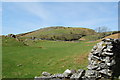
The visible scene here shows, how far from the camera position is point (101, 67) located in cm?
1328

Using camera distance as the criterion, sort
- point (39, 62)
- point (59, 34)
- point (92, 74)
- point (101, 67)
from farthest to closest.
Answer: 1. point (59, 34)
2. point (39, 62)
3. point (101, 67)
4. point (92, 74)

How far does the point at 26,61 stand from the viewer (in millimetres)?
26766

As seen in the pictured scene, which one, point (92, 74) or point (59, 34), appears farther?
point (59, 34)

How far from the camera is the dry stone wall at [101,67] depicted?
12.7 meters

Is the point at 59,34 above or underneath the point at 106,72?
above

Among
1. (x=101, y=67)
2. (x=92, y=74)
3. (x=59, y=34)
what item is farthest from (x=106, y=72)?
(x=59, y=34)

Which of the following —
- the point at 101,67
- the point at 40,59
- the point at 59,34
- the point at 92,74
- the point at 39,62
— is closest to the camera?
the point at 92,74

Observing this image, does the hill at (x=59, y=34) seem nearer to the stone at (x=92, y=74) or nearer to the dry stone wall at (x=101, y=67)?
the dry stone wall at (x=101, y=67)

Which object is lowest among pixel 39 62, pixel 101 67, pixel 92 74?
pixel 39 62

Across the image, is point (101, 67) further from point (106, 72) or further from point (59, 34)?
point (59, 34)

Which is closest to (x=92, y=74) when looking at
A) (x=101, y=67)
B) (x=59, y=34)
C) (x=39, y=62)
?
(x=101, y=67)

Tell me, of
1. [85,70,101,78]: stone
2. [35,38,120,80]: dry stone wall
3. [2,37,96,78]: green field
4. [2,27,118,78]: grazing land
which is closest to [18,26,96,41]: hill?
[2,27,118,78]: grazing land

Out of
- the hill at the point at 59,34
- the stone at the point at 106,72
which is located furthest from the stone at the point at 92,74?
the hill at the point at 59,34

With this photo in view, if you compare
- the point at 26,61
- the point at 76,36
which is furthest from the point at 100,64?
the point at 76,36
